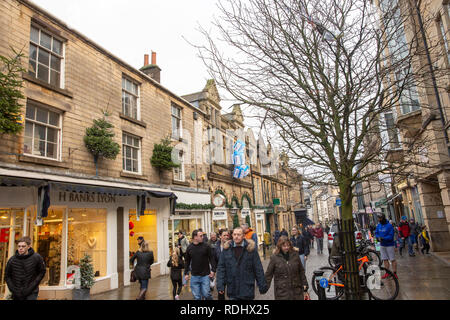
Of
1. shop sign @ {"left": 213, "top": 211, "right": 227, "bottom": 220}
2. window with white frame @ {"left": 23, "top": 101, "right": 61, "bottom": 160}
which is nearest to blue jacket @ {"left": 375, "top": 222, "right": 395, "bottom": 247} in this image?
window with white frame @ {"left": 23, "top": 101, "right": 61, "bottom": 160}

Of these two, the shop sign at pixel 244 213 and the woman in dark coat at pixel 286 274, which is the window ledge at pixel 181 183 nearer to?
the shop sign at pixel 244 213

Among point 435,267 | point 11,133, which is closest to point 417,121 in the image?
point 435,267

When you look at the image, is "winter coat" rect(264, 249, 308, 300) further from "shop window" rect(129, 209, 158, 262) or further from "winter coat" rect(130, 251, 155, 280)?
"shop window" rect(129, 209, 158, 262)

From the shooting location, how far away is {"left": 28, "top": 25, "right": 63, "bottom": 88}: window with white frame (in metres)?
10.0

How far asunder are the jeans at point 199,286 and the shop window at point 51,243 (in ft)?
18.4

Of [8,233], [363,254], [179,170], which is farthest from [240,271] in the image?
[179,170]

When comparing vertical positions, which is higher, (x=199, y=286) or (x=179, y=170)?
(x=179, y=170)

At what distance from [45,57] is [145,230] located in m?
8.13

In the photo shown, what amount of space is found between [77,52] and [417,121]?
14839 millimetres

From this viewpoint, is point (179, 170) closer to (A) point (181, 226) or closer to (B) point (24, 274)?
(A) point (181, 226)

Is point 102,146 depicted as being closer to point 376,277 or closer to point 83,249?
point 83,249

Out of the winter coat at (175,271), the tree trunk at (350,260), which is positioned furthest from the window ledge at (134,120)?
the tree trunk at (350,260)

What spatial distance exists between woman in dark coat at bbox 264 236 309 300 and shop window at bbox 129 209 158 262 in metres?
9.57

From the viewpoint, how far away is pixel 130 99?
1445 cm
